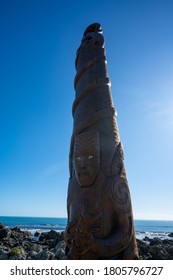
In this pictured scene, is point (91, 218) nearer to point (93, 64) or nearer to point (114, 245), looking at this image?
point (114, 245)

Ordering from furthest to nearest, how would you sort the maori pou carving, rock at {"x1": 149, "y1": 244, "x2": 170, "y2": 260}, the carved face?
rock at {"x1": 149, "y1": 244, "x2": 170, "y2": 260}, the carved face, the maori pou carving

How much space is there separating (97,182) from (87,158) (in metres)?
0.53

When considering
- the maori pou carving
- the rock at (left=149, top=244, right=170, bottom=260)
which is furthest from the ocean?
the maori pou carving

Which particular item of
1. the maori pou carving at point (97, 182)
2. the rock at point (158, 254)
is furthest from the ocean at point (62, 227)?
the maori pou carving at point (97, 182)

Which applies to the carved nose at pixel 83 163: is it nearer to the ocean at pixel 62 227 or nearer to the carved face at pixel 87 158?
→ the carved face at pixel 87 158

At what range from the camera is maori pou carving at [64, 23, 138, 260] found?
3904 mm

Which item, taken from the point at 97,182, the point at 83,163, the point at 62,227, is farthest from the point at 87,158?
the point at 62,227

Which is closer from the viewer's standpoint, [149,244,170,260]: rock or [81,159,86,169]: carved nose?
[81,159,86,169]: carved nose

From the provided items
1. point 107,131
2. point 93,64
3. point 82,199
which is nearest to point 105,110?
point 107,131

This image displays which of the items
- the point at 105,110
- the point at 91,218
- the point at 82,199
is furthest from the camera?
the point at 105,110

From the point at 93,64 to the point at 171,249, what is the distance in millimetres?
12153

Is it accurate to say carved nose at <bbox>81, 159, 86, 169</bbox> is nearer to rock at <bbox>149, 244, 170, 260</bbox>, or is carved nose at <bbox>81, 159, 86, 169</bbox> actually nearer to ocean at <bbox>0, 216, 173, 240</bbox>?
rock at <bbox>149, 244, 170, 260</bbox>
